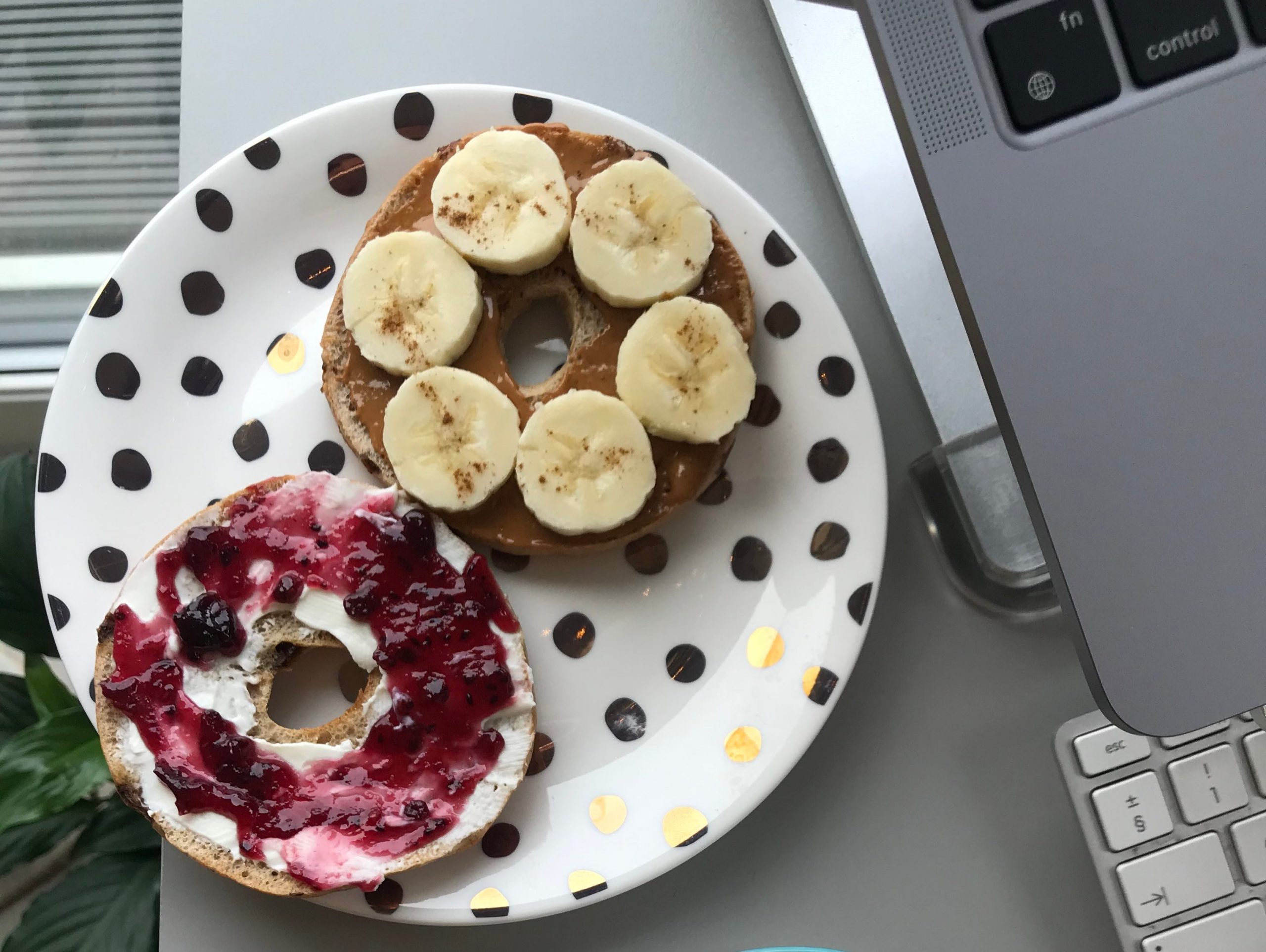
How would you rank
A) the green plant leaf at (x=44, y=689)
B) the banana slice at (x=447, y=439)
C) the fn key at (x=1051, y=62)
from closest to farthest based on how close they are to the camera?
the fn key at (x=1051, y=62) → the banana slice at (x=447, y=439) → the green plant leaf at (x=44, y=689)

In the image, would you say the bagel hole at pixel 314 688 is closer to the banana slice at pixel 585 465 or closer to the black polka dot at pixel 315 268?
the banana slice at pixel 585 465

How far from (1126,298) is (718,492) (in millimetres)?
610

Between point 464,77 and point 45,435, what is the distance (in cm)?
76

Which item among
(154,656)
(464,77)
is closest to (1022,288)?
(464,77)

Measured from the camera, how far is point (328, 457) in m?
1.28

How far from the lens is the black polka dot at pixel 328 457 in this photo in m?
Answer: 1.27

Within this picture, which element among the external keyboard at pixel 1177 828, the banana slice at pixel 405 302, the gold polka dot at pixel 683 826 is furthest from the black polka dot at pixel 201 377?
the external keyboard at pixel 1177 828

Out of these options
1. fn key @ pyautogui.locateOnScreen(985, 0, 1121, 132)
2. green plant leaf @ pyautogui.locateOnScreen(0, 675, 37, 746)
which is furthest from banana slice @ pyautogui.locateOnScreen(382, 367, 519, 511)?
green plant leaf @ pyautogui.locateOnScreen(0, 675, 37, 746)

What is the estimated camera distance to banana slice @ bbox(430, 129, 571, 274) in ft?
4.01

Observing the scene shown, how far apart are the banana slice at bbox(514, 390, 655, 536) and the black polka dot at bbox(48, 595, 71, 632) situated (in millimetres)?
617

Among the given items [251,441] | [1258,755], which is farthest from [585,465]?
[1258,755]

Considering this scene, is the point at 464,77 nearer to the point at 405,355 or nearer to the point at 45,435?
the point at 405,355

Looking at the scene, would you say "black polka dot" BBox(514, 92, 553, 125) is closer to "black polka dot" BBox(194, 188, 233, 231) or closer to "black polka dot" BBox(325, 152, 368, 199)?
"black polka dot" BBox(325, 152, 368, 199)

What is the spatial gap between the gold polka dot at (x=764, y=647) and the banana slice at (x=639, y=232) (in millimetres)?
485
